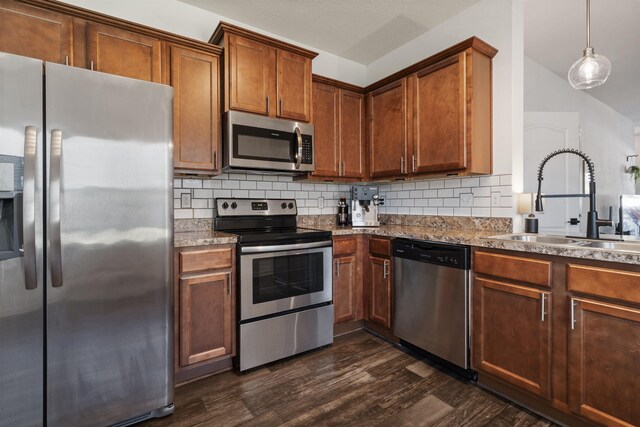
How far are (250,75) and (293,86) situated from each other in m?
0.37

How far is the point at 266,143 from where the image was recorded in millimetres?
2480

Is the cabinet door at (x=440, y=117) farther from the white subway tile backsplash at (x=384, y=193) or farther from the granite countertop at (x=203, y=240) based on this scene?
the granite countertop at (x=203, y=240)

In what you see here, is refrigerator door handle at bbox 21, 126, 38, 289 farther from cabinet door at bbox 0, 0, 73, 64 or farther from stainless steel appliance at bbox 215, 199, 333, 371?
stainless steel appliance at bbox 215, 199, 333, 371

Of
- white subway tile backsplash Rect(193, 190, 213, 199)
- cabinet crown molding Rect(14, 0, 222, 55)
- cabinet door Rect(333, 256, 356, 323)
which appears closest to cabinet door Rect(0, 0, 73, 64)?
cabinet crown molding Rect(14, 0, 222, 55)

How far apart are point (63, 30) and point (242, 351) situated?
7.22 ft

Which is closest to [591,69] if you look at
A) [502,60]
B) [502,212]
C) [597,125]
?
[502,60]

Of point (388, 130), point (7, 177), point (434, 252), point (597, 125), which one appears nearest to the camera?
point (7, 177)

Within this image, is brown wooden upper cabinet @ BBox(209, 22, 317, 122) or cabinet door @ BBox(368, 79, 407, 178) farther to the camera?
cabinet door @ BBox(368, 79, 407, 178)

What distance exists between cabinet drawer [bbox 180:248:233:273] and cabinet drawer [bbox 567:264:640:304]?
188 cm

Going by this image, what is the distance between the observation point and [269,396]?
1885 mm

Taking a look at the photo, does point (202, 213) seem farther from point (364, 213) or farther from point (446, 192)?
point (446, 192)

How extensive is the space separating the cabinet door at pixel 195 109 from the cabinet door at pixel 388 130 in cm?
145

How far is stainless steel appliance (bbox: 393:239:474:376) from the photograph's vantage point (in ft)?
6.55

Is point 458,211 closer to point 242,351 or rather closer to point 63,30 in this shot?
point 242,351
